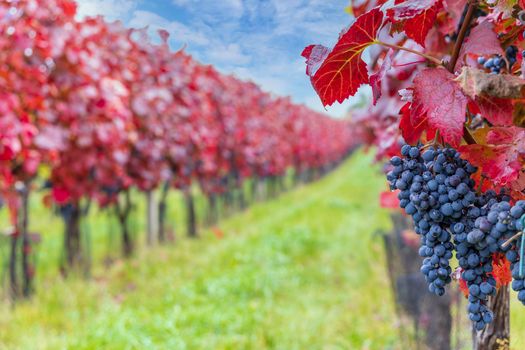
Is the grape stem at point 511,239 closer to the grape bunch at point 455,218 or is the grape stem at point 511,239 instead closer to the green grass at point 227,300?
the grape bunch at point 455,218

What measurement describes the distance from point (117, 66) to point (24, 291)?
2413 millimetres

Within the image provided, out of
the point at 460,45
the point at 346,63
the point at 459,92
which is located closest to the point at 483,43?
the point at 460,45

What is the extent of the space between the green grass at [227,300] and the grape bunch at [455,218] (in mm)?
898

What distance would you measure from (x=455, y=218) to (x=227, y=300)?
4.25 meters

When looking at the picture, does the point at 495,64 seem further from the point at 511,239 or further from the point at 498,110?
the point at 511,239

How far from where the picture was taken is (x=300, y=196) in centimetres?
1673

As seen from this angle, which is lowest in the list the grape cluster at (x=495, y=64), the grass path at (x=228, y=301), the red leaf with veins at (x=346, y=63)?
the grass path at (x=228, y=301)

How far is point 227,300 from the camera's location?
503cm

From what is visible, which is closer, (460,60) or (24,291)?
(460,60)

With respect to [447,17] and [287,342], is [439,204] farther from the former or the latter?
[287,342]

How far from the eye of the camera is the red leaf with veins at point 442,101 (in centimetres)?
→ 93

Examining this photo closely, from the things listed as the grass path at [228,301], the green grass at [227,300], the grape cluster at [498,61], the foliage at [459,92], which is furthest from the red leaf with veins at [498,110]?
the grass path at [228,301]

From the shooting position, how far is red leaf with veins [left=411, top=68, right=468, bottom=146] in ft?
3.04

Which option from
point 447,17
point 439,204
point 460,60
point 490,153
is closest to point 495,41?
point 460,60
